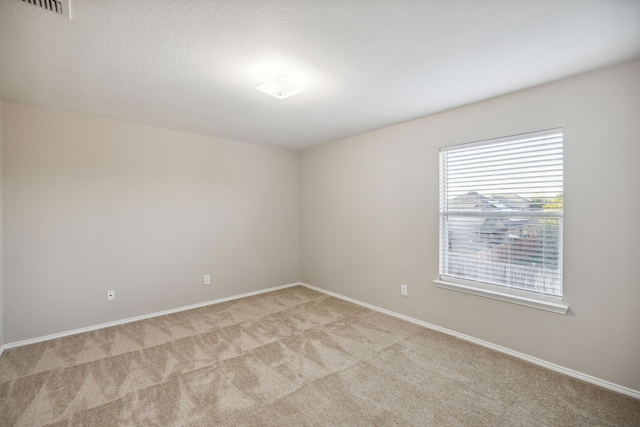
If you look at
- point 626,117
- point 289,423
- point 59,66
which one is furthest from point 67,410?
point 626,117

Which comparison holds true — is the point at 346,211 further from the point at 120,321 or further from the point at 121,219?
the point at 120,321

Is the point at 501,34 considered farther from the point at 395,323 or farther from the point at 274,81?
the point at 395,323

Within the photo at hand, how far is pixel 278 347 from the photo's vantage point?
109 inches

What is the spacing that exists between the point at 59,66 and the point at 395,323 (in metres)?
3.93

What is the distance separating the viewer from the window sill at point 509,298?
2318 mm

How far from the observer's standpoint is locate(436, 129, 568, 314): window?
239 cm

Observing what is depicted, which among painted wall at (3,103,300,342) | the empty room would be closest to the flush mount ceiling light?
the empty room

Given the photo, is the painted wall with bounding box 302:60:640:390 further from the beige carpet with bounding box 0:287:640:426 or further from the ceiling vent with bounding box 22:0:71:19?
the ceiling vent with bounding box 22:0:71:19

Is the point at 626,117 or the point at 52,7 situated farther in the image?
the point at 626,117

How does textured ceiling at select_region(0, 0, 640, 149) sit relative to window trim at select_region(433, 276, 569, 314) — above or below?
above

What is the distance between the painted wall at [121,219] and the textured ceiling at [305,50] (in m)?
0.55

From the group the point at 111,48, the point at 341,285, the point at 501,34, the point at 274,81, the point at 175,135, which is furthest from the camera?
the point at 341,285

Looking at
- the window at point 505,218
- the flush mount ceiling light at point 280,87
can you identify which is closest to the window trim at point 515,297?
the window at point 505,218

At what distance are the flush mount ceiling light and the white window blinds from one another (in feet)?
Result: 5.90
